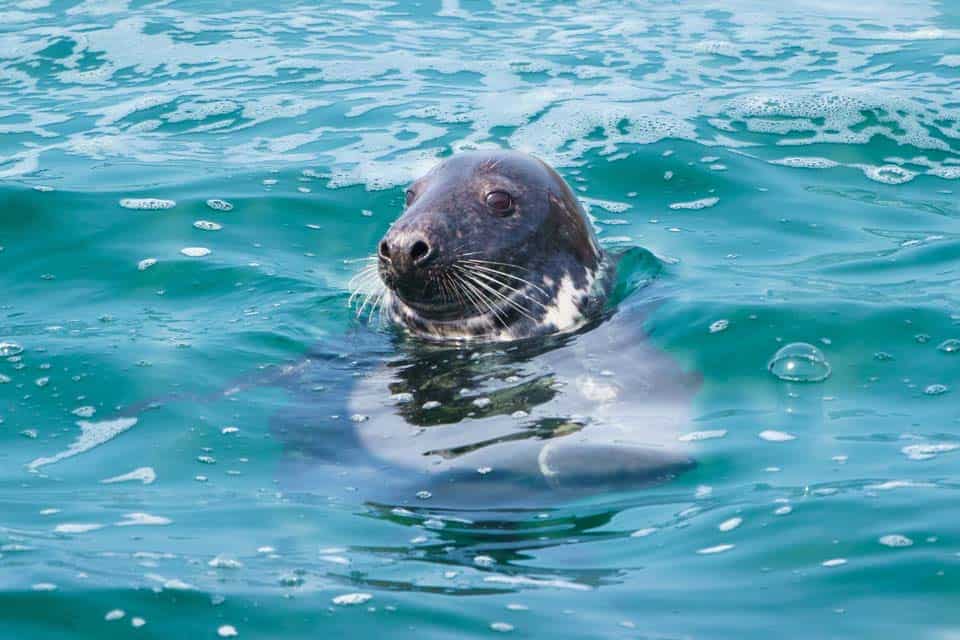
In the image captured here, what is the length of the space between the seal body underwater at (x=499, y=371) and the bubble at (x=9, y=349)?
66.7 inches

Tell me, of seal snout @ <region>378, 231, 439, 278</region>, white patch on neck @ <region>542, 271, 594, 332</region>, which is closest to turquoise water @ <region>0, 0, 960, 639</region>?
white patch on neck @ <region>542, 271, 594, 332</region>

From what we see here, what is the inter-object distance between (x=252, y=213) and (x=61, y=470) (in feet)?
15.1

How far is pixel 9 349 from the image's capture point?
25.3 feet

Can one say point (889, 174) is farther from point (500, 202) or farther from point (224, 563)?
point (224, 563)

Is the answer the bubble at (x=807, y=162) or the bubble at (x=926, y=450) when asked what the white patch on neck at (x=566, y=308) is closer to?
the bubble at (x=926, y=450)

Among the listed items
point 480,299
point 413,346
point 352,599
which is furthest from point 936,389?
point 352,599

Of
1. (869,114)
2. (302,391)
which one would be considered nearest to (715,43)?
(869,114)

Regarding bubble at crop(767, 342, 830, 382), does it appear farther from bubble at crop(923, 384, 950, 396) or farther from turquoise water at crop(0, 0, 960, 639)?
bubble at crop(923, 384, 950, 396)

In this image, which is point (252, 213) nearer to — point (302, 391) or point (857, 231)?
point (302, 391)

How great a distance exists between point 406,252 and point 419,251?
3.4 inches

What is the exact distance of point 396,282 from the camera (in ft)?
23.8

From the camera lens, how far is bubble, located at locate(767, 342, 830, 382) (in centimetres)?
714

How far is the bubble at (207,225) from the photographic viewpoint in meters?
10.2

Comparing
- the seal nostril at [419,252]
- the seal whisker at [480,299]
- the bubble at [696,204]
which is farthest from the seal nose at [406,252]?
the bubble at [696,204]
